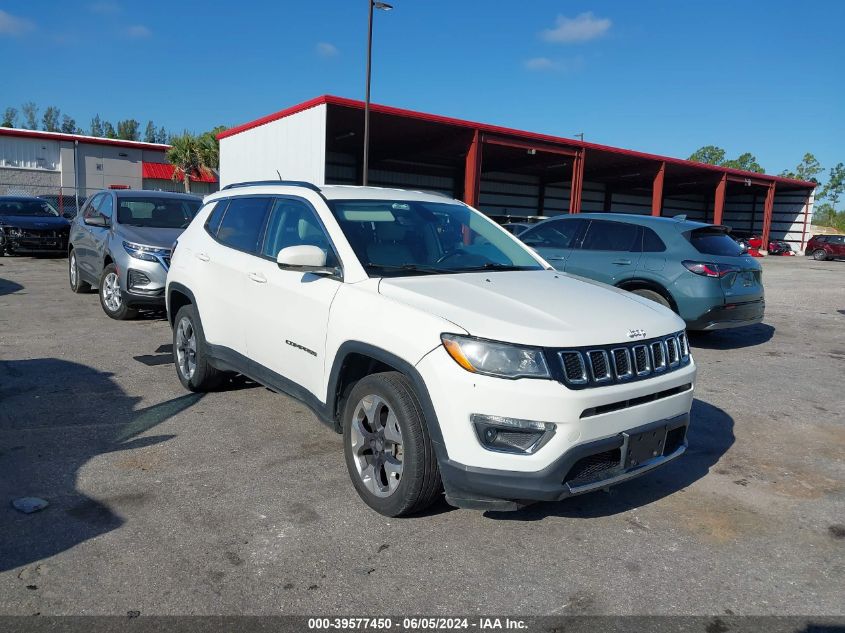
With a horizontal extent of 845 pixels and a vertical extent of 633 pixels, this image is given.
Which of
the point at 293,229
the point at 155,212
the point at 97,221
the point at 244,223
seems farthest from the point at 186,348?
the point at 97,221

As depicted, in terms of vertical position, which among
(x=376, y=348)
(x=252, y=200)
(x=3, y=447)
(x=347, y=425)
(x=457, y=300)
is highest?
(x=252, y=200)

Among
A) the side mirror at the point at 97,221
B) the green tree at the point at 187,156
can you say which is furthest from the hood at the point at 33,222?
the green tree at the point at 187,156

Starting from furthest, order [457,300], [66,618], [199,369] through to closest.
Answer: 1. [199,369]
2. [457,300]
3. [66,618]

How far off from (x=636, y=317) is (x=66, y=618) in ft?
9.58

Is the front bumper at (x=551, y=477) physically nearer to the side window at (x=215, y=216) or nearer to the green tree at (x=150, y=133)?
the side window at (x=215, y=216)

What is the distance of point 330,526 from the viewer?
3432 mm

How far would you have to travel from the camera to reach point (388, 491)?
348 centimetres

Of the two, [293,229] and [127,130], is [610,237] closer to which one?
[293,229]

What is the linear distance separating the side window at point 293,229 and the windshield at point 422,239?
159mm

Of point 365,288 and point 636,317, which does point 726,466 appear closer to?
point 636,317

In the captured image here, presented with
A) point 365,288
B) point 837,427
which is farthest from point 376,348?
point 837,427

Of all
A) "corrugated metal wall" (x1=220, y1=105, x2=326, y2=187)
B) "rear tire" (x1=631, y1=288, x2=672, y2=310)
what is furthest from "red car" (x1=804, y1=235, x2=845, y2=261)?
"rear tire" (x1=631, y1=288, x2=672, y2=310)

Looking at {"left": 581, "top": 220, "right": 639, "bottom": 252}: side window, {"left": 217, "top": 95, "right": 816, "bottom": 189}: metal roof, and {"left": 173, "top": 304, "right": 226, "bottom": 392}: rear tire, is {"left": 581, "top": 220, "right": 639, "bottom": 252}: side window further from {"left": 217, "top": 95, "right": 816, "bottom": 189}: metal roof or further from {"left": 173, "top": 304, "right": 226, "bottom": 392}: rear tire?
{"left": 217, "top": 95, "right": 816, "bottom": 189}: metal roof

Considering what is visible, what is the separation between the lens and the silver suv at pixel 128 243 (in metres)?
8.47
